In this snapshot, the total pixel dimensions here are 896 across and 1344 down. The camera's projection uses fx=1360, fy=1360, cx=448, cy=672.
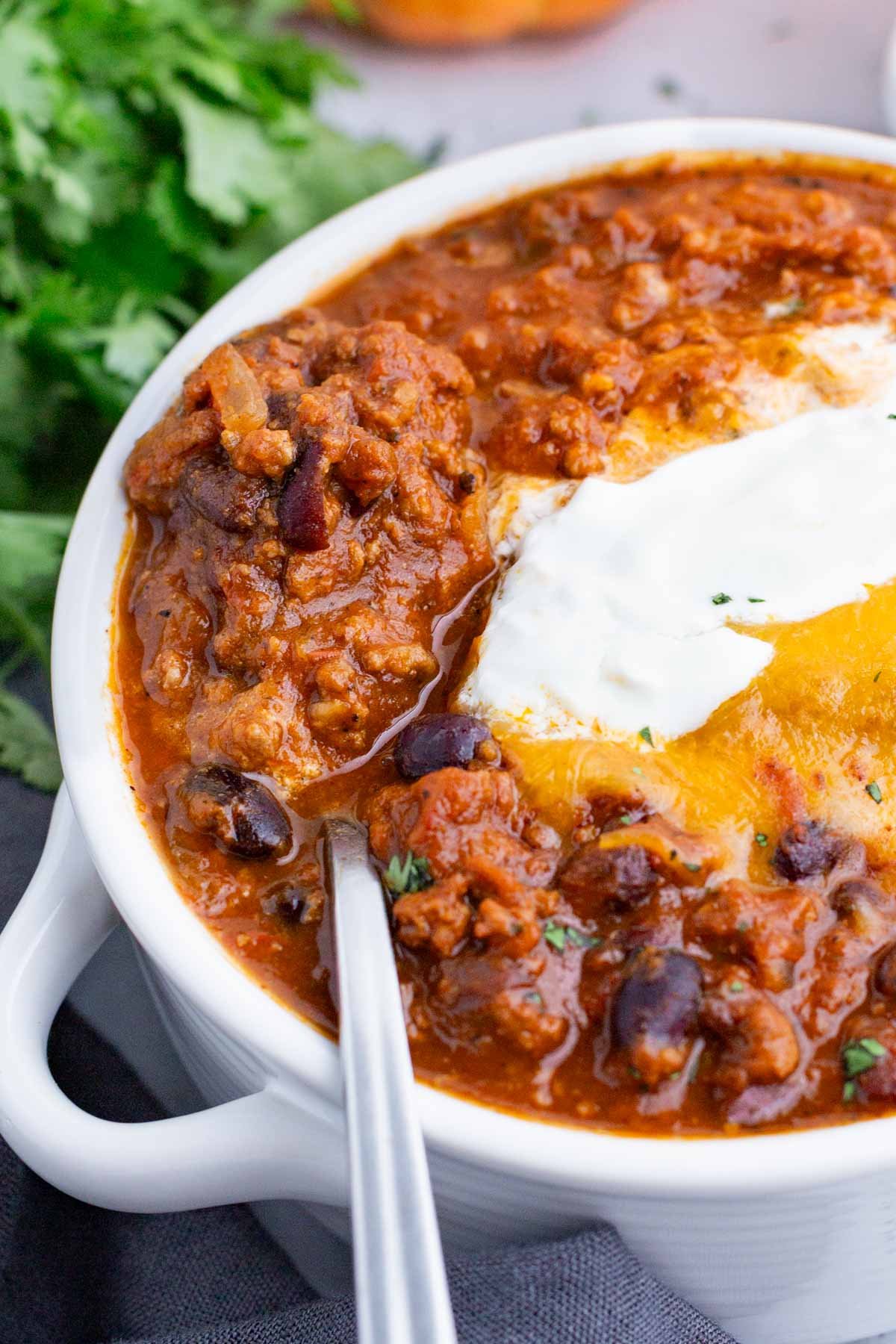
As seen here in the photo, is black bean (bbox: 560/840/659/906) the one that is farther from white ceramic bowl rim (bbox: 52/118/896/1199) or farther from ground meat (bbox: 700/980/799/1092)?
white ceramic bowl rim (bbox: 52/118/896/1199)

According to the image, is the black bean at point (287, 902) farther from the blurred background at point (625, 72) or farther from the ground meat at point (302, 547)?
the blurred background at point (625, 72)

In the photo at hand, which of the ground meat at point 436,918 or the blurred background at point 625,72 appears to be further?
the blurred background at point 625,72

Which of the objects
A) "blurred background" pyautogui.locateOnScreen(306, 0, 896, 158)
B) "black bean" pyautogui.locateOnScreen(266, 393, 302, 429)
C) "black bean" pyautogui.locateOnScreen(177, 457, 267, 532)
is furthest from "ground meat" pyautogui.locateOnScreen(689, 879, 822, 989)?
"blurred background" pyautogui.locateOnScreen(306, 0, 896, 158)

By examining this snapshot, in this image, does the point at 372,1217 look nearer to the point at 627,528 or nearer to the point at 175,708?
the point at 175,708

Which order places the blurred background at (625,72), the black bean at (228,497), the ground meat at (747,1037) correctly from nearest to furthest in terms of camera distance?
1. the ground meat at (747,1037)
2. the black bean at (228,497)
3. the blurred background at (625,72)

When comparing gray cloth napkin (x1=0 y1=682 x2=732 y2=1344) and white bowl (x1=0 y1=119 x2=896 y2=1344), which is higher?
white bowl (x1=0 y1=119 x2=896 y2=1344)

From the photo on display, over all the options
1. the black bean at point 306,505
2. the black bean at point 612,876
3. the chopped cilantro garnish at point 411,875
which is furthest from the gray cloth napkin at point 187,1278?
the black bean at point 306,505

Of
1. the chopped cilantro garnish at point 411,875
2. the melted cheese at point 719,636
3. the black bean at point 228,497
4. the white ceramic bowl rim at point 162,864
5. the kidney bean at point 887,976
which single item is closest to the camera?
the white ceramic bowl rim at point 162,864

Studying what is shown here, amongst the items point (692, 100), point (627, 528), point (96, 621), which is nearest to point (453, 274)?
point (627, 528)
